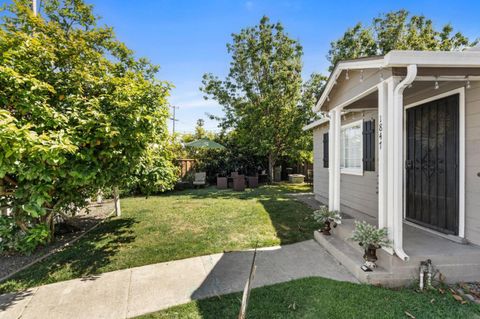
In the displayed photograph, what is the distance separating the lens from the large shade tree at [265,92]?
44.8 ft

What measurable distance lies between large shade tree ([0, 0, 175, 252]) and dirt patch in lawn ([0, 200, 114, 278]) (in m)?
0.53

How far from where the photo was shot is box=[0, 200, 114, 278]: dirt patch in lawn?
12.9ft

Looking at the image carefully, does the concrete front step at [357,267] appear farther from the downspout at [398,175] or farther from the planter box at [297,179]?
the planter box at [297,179]

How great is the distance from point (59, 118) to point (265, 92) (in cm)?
1171

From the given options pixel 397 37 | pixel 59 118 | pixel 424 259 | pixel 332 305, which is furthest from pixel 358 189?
pixel 397 37

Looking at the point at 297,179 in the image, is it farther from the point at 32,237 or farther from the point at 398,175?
the point at 32,237

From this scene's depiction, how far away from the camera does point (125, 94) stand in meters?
3.81

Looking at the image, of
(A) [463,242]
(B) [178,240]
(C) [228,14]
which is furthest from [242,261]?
(C) [228,14]

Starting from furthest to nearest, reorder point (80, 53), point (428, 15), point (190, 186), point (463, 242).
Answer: point (428, 15), point (190, 186), point (80, 53), point (463, 242)

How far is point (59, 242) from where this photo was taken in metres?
4.96

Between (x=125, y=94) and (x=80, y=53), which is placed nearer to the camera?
(x=125, y=94)

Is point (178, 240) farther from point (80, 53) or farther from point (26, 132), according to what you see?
point (80, 53)

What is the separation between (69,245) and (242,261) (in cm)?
346

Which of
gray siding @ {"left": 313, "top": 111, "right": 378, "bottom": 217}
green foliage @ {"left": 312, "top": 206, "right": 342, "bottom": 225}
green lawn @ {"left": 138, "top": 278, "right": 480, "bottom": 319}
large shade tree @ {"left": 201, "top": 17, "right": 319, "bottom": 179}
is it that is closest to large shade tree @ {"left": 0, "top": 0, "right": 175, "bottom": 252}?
green lawn @ {"left": 138, "top": 278, "right": 480, "bottom": 319}
